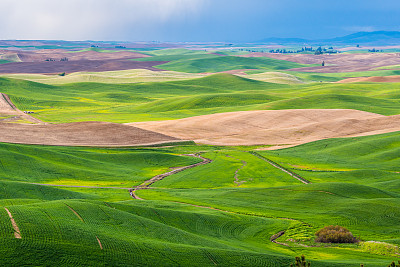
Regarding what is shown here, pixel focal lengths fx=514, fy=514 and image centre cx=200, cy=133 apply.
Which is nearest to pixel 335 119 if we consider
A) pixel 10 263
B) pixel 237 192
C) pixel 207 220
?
pixel 237 192

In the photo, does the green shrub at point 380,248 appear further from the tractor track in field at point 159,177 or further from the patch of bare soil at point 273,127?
the patch of bare soil at point 273,127

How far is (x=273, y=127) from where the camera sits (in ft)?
322

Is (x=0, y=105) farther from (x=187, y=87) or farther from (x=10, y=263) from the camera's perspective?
(x=10, y=263)

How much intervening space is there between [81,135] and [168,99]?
206 feet

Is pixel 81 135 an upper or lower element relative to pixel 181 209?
upper

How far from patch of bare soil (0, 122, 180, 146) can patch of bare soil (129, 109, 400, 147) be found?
17.5 feet

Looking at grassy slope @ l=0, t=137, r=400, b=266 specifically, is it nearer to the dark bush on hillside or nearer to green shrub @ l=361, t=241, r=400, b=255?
green shrub @ l=361, t=241, r=400, b=255

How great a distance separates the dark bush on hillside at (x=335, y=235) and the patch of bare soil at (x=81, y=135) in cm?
4704

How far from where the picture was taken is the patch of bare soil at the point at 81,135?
251 ft

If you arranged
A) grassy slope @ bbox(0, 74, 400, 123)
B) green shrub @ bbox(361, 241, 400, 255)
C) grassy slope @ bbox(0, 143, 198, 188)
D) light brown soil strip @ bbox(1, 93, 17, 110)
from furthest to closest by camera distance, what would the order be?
light brown soil strip @ bbox(1, 93, 17, 110)
grassy slope @ bbox(0, 74, 400, 123)
grassy slope @ bbox(0, 143, 198, 188)
green shrub @ bbox(361, 241, 400, 255)

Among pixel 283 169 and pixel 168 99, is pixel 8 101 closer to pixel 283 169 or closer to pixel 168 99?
pixel 168 99

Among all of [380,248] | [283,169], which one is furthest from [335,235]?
[283,169]

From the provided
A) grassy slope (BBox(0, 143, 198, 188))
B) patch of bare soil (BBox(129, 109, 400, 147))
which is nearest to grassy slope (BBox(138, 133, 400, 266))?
grassy slope (BBox(0, 143, 198, 188))

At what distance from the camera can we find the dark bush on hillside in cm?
3506
